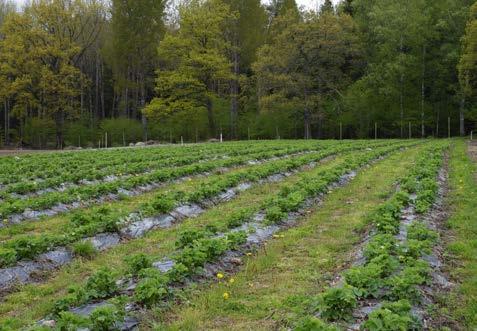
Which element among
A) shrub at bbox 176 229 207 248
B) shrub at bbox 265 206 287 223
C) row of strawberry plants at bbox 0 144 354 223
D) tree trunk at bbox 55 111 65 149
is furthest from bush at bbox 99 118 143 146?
shrub at bbox 176 229 207 248

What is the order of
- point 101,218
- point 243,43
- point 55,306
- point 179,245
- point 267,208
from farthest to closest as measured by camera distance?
point 243,43 < point 267,208 < point 101,218 < point 179,245 < point 55,306

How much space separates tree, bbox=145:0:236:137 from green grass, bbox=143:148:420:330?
38281 millimetres

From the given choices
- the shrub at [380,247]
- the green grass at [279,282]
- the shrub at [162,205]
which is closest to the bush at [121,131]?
the shrub at [162,205]

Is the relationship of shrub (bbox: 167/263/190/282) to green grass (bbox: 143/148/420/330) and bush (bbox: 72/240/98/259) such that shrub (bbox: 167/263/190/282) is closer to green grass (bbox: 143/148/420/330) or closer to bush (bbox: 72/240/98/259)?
green grass (bbox: 143/148/420/330)

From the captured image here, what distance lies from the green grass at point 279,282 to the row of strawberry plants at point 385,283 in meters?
0.50

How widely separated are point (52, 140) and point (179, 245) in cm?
5339

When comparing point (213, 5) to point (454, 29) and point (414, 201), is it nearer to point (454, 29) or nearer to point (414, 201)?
point (454, 29)

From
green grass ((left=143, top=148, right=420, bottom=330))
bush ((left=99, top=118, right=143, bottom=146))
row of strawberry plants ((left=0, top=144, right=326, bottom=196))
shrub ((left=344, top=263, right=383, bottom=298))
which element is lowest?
green grass ((left=143, top=148, right=420, bottom=330))

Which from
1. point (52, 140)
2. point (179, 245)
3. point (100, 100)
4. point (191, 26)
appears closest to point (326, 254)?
point (179, 245)

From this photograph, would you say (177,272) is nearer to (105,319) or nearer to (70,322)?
(105,319)

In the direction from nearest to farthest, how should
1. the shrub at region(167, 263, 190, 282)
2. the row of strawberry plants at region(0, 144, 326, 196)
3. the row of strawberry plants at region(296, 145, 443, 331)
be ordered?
1. the row of strawberry plants at region(296, 145, 443, 331)
2. the shrub at region(167, 263, 190, 282)
3. the row of strawberry plants at region(0, 144, 326, 196)

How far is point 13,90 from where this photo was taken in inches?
1887

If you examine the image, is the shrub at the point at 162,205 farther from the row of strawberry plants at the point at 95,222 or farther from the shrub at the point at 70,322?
the shrub at the point at 70,322

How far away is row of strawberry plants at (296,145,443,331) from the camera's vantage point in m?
4.93
